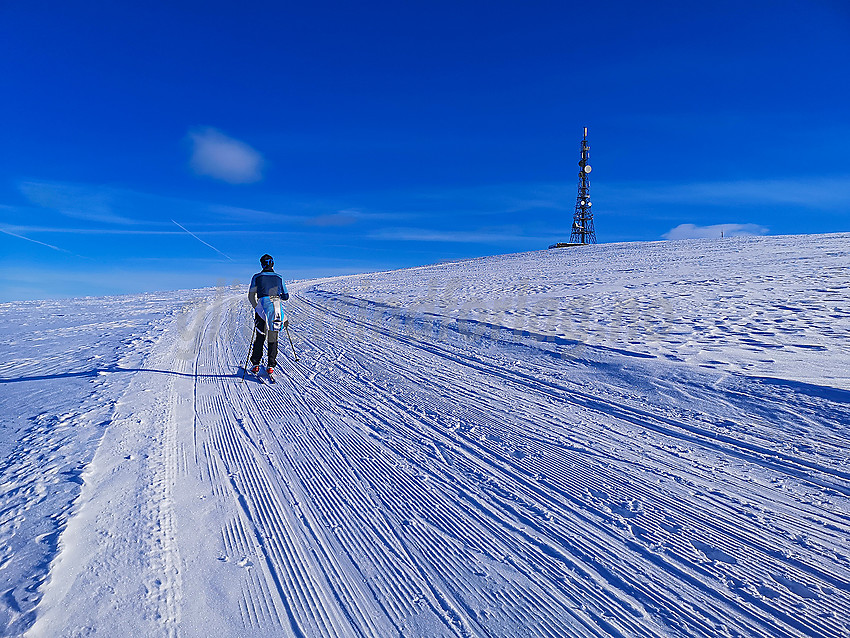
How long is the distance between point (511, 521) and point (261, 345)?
574 centimetres

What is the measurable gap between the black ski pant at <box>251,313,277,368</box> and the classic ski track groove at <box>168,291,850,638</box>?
1749mm

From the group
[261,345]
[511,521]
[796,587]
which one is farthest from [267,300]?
[796,587]

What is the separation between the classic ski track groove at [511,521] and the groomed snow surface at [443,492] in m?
0.02

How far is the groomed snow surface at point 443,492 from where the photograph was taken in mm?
2414

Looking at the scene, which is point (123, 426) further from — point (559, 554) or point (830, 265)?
point (830, 265)

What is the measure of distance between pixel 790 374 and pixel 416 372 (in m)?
5.10

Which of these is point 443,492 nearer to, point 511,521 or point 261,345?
point 511,521

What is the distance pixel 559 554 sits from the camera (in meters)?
2.83

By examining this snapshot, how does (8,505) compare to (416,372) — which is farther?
(416,372)

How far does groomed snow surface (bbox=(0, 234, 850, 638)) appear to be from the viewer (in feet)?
7.92

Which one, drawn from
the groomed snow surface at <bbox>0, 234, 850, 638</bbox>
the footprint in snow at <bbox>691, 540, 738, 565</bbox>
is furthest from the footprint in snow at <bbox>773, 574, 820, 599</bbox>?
the footprint in snow at <bbox>691, 540, 738, 565</bbox>

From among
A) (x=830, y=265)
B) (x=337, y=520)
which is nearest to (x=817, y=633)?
(x=337, y=520)

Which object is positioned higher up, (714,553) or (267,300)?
(267,300)

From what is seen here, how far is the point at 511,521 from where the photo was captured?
3.22m
